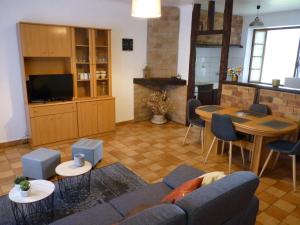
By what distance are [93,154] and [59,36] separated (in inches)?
83.2

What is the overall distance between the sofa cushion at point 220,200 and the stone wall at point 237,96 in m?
2.64

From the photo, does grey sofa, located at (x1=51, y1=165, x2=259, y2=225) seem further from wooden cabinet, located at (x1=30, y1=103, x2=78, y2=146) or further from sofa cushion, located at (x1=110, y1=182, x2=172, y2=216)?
wooden cabinet, located at (x1=30, y1=103, x2=78, y2=146)

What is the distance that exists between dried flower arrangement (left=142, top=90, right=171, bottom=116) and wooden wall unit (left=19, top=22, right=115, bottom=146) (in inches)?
43.7

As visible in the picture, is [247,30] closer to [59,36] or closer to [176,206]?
→ [59,36]

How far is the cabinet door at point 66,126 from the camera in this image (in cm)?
418

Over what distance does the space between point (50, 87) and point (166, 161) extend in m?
2.33

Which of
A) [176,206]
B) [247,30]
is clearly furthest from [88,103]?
[247,30]

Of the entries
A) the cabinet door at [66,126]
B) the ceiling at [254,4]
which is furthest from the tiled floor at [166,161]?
the ceiling at [254,4]

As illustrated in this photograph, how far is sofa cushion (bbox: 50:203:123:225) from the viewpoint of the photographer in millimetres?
1721

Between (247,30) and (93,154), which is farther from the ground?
(247,30)

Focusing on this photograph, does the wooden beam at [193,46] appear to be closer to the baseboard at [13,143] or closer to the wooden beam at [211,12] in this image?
the wooden beam at [211,12]

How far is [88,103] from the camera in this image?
4453 mm

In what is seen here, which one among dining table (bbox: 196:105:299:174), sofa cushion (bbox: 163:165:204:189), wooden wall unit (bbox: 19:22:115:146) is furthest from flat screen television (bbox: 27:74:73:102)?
sofa cushion (bbox: 163:165:204:189)

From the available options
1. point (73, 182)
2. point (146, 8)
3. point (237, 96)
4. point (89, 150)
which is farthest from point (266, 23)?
point (73, 182)
